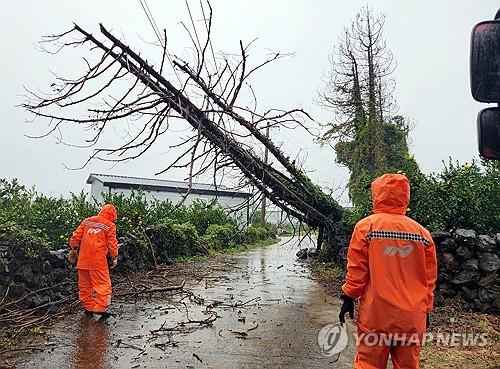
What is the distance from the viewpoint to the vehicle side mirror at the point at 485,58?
2.30 meters

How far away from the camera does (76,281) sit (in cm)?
738

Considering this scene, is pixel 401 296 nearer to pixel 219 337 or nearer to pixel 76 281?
pixel 219 337

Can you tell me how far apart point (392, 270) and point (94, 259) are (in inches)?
185

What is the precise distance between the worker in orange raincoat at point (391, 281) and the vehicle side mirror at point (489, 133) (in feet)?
4.11

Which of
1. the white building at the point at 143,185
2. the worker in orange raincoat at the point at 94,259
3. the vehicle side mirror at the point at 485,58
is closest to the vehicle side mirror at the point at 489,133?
the vehicle side mirror at the point at 485,58

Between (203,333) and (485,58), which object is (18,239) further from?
(485,58)


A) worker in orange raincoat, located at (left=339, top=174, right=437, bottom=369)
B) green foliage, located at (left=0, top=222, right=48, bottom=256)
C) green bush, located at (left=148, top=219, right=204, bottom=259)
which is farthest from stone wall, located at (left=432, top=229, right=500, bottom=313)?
green bush, located at (left=148, top=219, right=204, bottom=259)

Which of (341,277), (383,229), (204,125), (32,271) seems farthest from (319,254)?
(383,229)

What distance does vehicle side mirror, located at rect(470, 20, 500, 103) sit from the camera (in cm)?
230

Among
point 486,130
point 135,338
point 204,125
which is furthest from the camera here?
point 204,125

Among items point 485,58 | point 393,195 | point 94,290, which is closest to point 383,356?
point 393,195

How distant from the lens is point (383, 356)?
344 centimetres

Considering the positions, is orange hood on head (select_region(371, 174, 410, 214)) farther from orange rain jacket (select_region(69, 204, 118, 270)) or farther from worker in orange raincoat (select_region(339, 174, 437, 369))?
orange rain jacket (select_region(69, 204, 118, 270))

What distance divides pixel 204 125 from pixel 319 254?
8.04m
